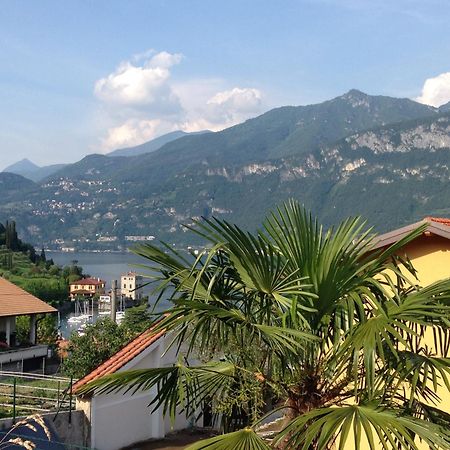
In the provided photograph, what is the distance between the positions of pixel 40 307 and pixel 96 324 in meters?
10.5

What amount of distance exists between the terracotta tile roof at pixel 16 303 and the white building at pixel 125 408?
14.9m

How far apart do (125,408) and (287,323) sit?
542cm

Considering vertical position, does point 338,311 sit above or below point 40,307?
above

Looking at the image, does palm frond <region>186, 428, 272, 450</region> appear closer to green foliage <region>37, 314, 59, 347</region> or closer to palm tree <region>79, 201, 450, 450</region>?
palm tree <region>79, 201, 450, 450</region>

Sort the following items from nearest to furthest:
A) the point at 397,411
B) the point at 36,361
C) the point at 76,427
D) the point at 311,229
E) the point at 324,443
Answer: the point at 324,443 < the point at 397,411 < the point at 311,229 < the point at 76,427 < the point at 36,361

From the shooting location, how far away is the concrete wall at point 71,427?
27.6 ft

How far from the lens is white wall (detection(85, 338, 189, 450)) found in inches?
362

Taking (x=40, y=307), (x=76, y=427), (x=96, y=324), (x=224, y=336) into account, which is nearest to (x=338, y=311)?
(x=224, y=336)

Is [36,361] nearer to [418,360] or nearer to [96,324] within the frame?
[96,324]

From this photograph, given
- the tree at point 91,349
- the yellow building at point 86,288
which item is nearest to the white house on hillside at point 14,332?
the tree at point 91,349

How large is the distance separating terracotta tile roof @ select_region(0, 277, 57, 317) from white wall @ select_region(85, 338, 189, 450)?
14.9m

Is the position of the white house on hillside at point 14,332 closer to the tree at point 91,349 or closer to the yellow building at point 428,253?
the tree at point 91,349

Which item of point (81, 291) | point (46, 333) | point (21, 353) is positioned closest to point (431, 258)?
point (21, 353)

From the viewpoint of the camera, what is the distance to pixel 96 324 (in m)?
16.1
